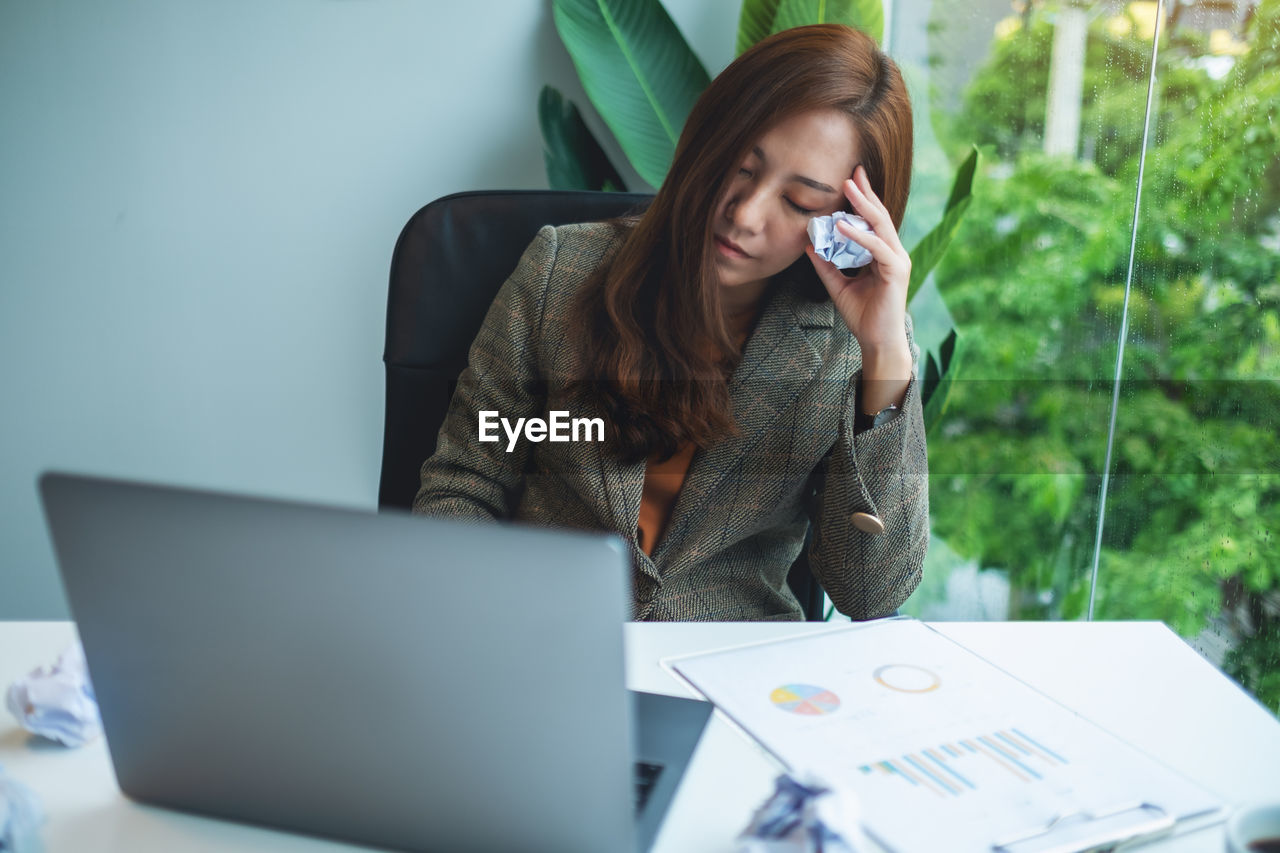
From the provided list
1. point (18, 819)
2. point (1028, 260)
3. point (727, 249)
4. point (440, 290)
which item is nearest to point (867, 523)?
point (727, 249)

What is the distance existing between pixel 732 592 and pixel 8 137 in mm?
1563

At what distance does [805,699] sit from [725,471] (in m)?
0.46

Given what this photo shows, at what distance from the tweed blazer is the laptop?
1.86 feet

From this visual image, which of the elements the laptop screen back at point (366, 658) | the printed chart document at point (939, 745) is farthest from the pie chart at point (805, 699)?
the laptop screen back at point (366, 658)

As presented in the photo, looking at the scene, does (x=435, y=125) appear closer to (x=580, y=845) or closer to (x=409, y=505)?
(x=409, y=505)

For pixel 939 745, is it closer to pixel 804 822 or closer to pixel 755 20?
pixel 804 822

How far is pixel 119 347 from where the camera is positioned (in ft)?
5.94

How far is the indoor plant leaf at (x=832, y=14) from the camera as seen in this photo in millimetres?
1483

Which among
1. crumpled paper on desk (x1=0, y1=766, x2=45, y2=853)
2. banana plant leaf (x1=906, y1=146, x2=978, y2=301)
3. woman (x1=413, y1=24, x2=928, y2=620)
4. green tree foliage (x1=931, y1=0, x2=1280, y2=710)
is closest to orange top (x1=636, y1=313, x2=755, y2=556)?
woman (x1=413, y1=24, x2=928, y2=620)

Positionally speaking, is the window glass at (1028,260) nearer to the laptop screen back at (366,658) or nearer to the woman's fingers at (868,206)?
the woman's fingers at (868,206)

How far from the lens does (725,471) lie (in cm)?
111

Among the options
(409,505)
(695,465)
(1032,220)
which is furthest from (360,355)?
(1032,220)

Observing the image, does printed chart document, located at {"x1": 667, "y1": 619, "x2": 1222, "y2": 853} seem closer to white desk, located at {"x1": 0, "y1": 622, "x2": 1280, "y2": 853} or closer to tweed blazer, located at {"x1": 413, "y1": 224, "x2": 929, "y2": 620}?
white desk, located at {"x1": 0, "y1": 622, "x2": 1280, "y2": 853}

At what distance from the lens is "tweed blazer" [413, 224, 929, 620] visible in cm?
108
